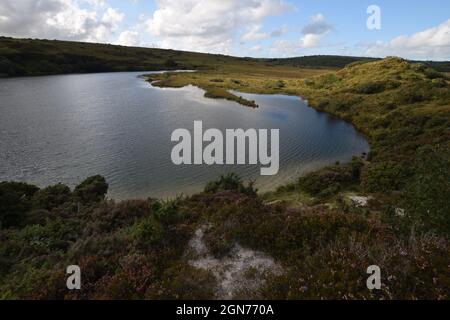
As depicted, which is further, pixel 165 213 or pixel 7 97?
pixel 7 97

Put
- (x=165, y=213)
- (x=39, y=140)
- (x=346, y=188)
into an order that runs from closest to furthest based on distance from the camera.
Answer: (x=165, y=213)
(x=346, y=188)
(x=39, y=140)

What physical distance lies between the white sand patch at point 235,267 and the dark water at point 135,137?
13.8 meters

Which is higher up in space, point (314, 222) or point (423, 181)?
point (423, 181)

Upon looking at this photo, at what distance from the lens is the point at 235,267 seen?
10.5 m

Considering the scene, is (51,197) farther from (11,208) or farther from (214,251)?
(214,251)

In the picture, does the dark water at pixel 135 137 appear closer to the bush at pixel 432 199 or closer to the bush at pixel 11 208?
the bush at pixel 11 208

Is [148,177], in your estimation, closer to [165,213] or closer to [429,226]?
[165,213]

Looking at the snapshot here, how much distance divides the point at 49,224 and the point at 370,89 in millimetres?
70128

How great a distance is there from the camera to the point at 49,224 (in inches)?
604

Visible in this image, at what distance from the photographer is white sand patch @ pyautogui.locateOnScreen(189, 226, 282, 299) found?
947 cm

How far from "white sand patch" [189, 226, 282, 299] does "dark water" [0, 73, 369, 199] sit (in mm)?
13820

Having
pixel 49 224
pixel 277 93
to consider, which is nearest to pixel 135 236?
pixel 49 224

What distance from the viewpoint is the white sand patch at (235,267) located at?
9.47 metres

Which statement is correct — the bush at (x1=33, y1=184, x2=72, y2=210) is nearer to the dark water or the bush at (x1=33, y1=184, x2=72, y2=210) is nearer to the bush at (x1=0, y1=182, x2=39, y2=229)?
the bush at (x1=0, y1=182, x2=39, y2=229)
